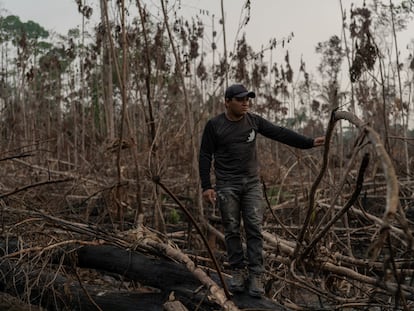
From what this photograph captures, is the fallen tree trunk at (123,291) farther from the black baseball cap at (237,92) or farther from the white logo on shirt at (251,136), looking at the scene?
the black baseball cap at (237,92)

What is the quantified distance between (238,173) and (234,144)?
0.68 feet

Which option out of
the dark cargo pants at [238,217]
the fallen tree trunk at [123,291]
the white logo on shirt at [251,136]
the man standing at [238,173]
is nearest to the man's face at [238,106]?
the man standing at [238,173]

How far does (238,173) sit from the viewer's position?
3.78 meters

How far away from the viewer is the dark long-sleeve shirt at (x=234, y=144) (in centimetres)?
379

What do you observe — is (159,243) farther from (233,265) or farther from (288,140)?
(288,140)

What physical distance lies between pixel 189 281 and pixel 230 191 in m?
0.70

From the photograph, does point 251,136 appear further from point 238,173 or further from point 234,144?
point 238,173

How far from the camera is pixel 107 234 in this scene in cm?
434

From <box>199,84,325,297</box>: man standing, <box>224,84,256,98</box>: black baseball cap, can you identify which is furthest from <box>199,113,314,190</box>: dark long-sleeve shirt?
<box>224,84,256,98</box>: black baseball cap

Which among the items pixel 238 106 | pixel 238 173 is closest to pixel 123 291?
pixel 238 173

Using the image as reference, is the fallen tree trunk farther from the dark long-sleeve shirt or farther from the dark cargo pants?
the dark long-sleeve shirt

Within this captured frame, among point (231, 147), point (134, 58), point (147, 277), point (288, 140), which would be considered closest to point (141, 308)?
point (147, 277)

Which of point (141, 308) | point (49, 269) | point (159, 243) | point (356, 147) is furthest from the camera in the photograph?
point (49, 269)

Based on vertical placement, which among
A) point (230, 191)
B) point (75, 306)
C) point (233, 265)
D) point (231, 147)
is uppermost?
point (231, 147)
